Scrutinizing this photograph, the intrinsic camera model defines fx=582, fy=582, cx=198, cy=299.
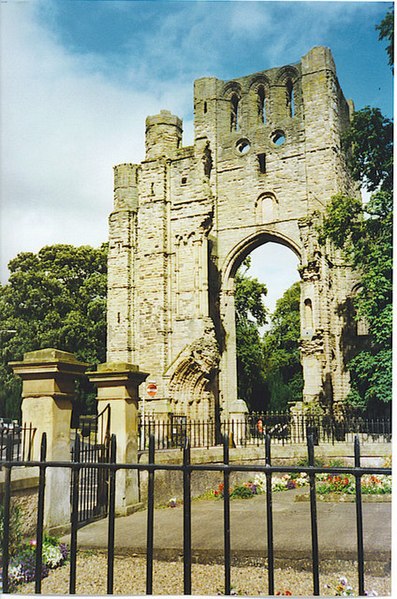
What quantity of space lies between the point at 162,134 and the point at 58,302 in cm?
1121

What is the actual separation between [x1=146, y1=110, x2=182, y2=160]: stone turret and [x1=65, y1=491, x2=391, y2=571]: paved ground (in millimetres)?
17123

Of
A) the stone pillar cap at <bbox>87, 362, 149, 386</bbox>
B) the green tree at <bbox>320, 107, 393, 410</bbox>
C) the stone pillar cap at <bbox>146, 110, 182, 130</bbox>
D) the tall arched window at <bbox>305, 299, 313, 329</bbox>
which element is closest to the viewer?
the stone pillar cap at <bbox>87, 362, 149, 386</bbox>

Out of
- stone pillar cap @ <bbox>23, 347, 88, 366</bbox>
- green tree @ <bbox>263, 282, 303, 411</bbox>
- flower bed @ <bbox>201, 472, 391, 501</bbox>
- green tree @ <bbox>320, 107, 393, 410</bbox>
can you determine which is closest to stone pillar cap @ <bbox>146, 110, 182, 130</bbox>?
green tree @ <bbox>320, 107, 393, 410</bbox>

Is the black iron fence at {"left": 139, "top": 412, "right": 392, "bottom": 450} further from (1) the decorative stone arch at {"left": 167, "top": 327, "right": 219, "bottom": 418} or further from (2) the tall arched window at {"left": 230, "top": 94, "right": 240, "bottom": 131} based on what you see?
(2) the tall arched window at {"left": 230, "top": 94, "right": 240, "bottom": 131}

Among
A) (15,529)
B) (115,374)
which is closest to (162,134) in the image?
(115,374)

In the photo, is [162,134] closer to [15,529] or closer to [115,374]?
[115,374]

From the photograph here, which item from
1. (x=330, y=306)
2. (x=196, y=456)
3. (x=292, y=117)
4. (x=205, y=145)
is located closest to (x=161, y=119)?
(x=205, y=145)

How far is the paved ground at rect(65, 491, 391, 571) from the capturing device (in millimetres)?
6109

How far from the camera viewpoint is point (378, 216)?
56.4 feet

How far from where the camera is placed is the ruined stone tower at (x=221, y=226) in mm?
21969

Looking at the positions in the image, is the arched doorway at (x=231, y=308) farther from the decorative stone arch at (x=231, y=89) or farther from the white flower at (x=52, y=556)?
the white flower at (x=52, y=556)

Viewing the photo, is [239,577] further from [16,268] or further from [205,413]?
[16,268]

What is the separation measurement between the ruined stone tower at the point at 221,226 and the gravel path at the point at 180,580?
14249mm

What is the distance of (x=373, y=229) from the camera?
56.2ft
